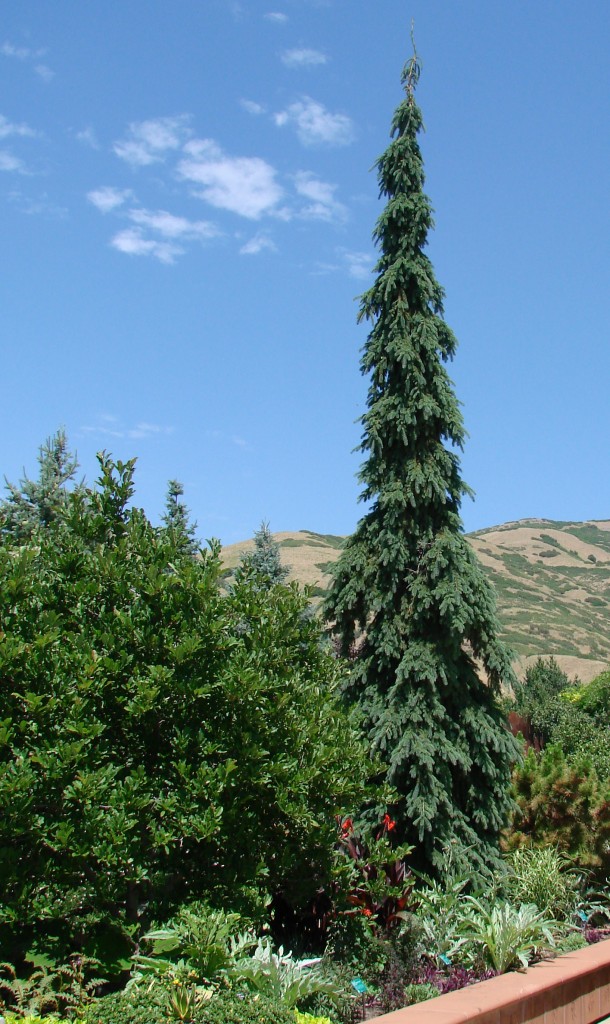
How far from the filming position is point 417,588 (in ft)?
28.6

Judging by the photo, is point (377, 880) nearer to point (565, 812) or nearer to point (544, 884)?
point (544, 884)

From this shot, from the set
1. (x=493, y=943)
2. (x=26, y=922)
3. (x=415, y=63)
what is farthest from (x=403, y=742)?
(x=415, y=63)

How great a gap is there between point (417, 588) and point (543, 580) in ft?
332

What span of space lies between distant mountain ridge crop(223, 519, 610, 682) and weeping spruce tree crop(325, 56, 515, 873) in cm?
3836

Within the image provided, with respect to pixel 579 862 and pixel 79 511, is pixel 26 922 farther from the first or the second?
pixel 579 862

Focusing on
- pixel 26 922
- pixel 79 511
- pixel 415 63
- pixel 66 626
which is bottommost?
pixel 26 922

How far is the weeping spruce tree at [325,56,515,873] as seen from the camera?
8445 mm

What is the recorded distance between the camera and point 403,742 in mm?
8234

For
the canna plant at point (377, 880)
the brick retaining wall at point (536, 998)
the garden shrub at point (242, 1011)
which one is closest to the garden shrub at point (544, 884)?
the brick retaining wall at point (536, 998)

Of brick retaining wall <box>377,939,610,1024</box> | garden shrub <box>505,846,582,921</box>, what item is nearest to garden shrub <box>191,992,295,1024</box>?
brick retaining wall <box>377,939,610,1024</box>

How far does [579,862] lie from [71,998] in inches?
239

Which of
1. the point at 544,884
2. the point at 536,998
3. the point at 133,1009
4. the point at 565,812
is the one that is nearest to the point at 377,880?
the point at 536,998

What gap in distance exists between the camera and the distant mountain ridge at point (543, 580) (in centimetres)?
7156

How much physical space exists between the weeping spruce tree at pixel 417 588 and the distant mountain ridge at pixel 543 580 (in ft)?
126
